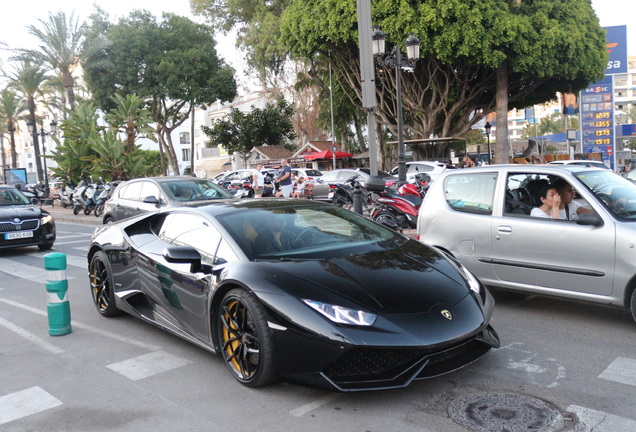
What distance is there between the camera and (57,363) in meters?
4.79

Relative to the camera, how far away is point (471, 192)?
6.19 meters

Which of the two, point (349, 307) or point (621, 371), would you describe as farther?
point (621, 371)

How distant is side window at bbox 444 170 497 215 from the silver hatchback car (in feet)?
0.04

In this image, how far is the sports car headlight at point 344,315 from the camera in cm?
347

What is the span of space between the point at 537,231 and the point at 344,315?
281cm

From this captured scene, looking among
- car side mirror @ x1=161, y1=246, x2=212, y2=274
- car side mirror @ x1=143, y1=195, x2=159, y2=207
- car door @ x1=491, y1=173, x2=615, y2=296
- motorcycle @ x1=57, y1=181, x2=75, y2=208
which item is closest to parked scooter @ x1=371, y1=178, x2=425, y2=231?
car side mirror @ x1=143, y1=195, x2=159, y2=207

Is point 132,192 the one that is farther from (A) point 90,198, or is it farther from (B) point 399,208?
(A) point 90,198

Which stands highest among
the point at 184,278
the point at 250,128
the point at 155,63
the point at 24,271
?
the point at 155,63

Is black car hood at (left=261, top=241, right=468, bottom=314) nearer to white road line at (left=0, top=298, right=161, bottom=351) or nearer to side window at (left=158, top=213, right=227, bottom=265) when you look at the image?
side window at (left=158, top=213, right=227, bottom=265)

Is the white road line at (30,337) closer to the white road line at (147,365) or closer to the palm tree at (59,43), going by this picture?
the white road line at (147,365)

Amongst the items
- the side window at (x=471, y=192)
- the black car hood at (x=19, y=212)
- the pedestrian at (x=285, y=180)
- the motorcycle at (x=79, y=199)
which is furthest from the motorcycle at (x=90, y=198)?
the side window at (x=471, y=192)

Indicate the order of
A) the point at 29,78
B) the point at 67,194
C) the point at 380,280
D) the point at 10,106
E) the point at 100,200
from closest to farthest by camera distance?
the point at 380,280, the point at 100,200, the point at 67,194, the point at 29,78, the point at 10,106

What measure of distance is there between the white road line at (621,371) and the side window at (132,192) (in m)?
9.77

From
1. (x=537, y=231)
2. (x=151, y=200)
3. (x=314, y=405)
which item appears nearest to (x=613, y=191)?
(x=537, y=231)
